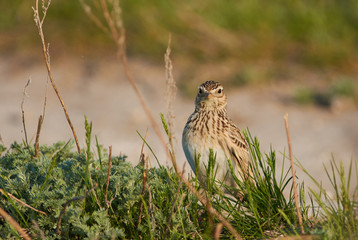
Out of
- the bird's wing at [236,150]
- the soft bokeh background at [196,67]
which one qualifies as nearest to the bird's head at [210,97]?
the bird's wing at [236,150]

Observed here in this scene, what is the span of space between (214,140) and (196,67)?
187 inches

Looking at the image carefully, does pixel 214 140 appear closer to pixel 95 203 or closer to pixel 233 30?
pixel 95 203

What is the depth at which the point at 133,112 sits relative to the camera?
27.2 feet

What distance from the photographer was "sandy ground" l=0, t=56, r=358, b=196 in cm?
759

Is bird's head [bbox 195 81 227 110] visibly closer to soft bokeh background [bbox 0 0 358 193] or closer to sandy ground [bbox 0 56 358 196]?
sandy ground [bbox 0 56 358 196]

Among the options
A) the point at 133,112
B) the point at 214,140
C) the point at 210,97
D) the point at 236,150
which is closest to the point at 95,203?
the point at 214,140

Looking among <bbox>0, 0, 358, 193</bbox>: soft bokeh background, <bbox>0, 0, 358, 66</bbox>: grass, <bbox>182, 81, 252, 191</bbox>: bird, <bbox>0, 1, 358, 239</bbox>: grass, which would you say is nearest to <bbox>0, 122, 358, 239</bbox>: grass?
<bbox>0, 1, 358, 239</bbox>: grass

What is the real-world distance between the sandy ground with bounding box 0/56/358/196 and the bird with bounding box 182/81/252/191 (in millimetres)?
2472

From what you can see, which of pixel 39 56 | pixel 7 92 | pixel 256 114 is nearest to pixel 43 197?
pixel 256 114

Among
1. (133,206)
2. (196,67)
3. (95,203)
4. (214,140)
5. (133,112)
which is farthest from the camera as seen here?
(196,67)

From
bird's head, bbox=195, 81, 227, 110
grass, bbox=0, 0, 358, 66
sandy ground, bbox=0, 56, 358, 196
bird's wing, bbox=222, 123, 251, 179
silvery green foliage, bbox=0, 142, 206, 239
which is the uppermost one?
grass, bbox=0, 0, 358, 66

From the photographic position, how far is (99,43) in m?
9.69

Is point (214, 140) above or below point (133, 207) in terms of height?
above

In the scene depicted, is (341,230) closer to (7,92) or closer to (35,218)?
(35,218)
